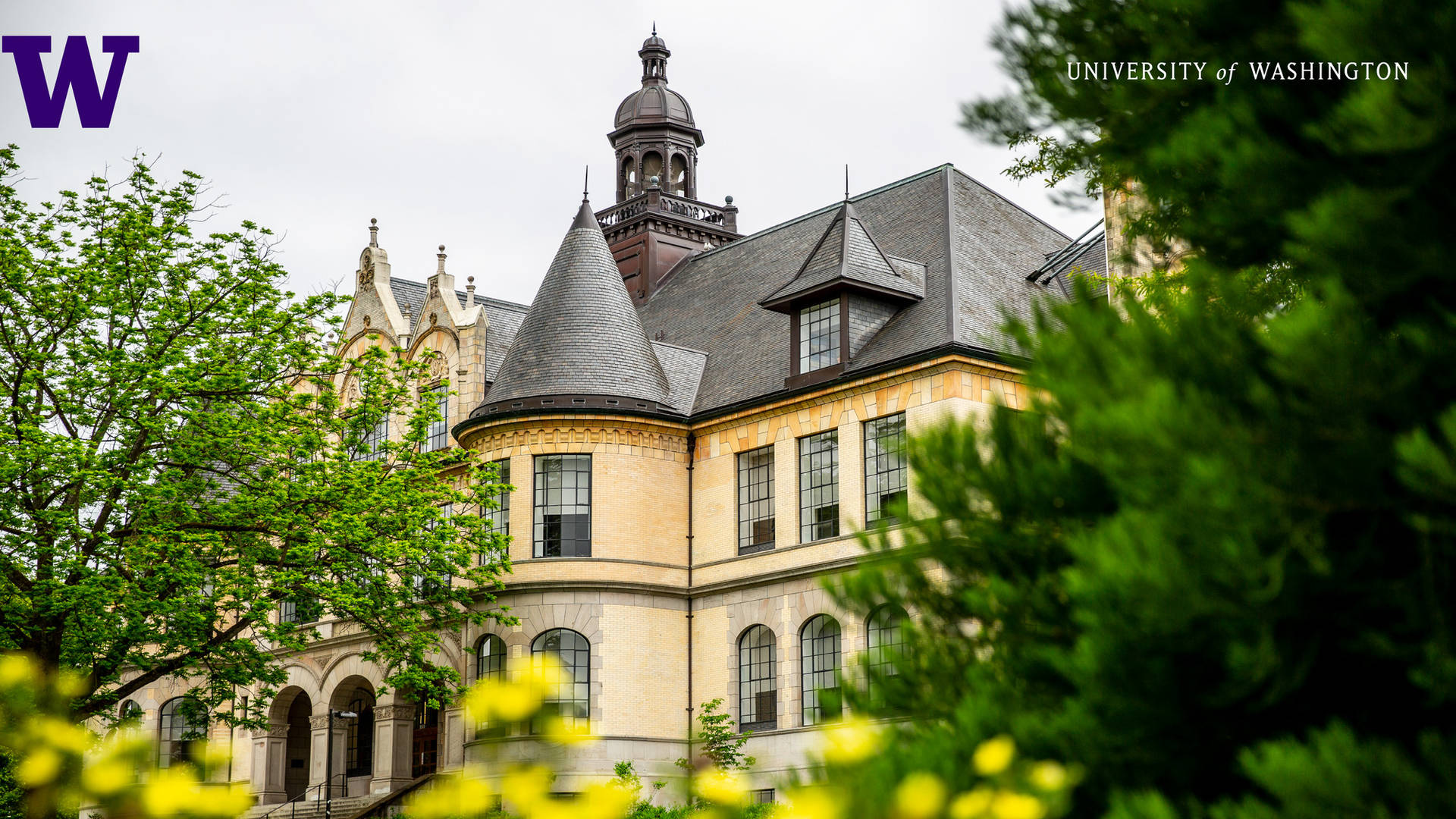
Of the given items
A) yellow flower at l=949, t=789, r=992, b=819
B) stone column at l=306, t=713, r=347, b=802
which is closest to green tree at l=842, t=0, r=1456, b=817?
yellow flower at l=949, t=789, r=992, b=819

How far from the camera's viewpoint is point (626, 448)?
107ft

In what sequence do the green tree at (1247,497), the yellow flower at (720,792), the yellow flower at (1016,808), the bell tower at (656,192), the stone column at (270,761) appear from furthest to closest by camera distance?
the bell tower at (656,192), the stone column at (270,761), the green tree at (1247,497), the yellow flower at (720,792), the yellow flower at (1016,808)

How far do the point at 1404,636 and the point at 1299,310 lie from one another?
1.24 m

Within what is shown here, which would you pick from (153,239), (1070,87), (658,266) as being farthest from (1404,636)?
(658,266)

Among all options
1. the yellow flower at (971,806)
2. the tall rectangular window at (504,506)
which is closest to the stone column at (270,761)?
the tall rectangular window at (504,506)

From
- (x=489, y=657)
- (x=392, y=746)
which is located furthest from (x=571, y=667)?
(x=392, y=746)

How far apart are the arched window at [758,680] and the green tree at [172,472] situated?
6917 mm

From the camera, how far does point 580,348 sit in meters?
33.1

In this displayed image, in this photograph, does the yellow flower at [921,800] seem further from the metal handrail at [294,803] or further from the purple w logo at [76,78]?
the metal handrail at [294,803]

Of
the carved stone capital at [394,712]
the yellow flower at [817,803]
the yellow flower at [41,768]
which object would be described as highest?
the yellow flower at [41,768]

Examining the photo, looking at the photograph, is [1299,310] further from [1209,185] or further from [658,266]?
[658,266]

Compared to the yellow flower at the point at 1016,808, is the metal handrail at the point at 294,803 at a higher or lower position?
lower

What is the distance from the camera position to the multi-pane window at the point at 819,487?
3075cm

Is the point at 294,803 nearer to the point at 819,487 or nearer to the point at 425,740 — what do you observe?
the point at 425,740
